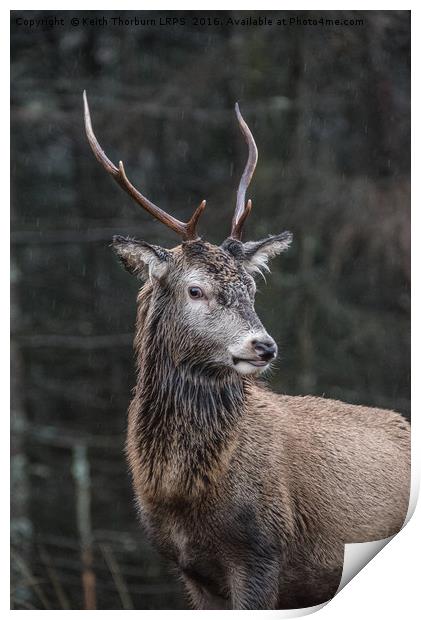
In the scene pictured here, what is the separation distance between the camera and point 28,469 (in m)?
6.94

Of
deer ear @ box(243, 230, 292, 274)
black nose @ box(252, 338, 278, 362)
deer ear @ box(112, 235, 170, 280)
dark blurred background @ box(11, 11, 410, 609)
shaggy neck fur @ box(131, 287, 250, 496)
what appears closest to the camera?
black nose @ box(252, 338, 278, 362)

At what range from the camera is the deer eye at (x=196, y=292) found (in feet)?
13.4

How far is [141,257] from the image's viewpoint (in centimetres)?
404

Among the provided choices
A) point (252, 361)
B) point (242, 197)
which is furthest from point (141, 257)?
point (252, 361)

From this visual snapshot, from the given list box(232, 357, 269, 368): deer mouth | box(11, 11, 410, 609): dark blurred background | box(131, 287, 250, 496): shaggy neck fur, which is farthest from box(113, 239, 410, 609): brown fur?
box(11, 11, 410, 609): dark blurred background

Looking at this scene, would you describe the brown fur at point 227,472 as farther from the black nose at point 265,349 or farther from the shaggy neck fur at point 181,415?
the black nose at point 265,349

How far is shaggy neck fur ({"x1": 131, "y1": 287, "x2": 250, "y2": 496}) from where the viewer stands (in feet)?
13.4

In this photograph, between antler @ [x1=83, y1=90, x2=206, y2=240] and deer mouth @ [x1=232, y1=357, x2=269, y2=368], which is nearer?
deer mouth @ [x1=232, y1=357, x2=269, y2=368]

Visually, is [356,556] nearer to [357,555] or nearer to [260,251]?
[357,555]

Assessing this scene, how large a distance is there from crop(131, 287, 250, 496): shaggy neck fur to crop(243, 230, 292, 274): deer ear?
1.27ft

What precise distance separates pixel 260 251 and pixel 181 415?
751 mm

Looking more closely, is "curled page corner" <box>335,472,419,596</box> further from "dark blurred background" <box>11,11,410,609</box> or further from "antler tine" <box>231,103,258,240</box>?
"antler tine" <box>231,103,258,240</box>
